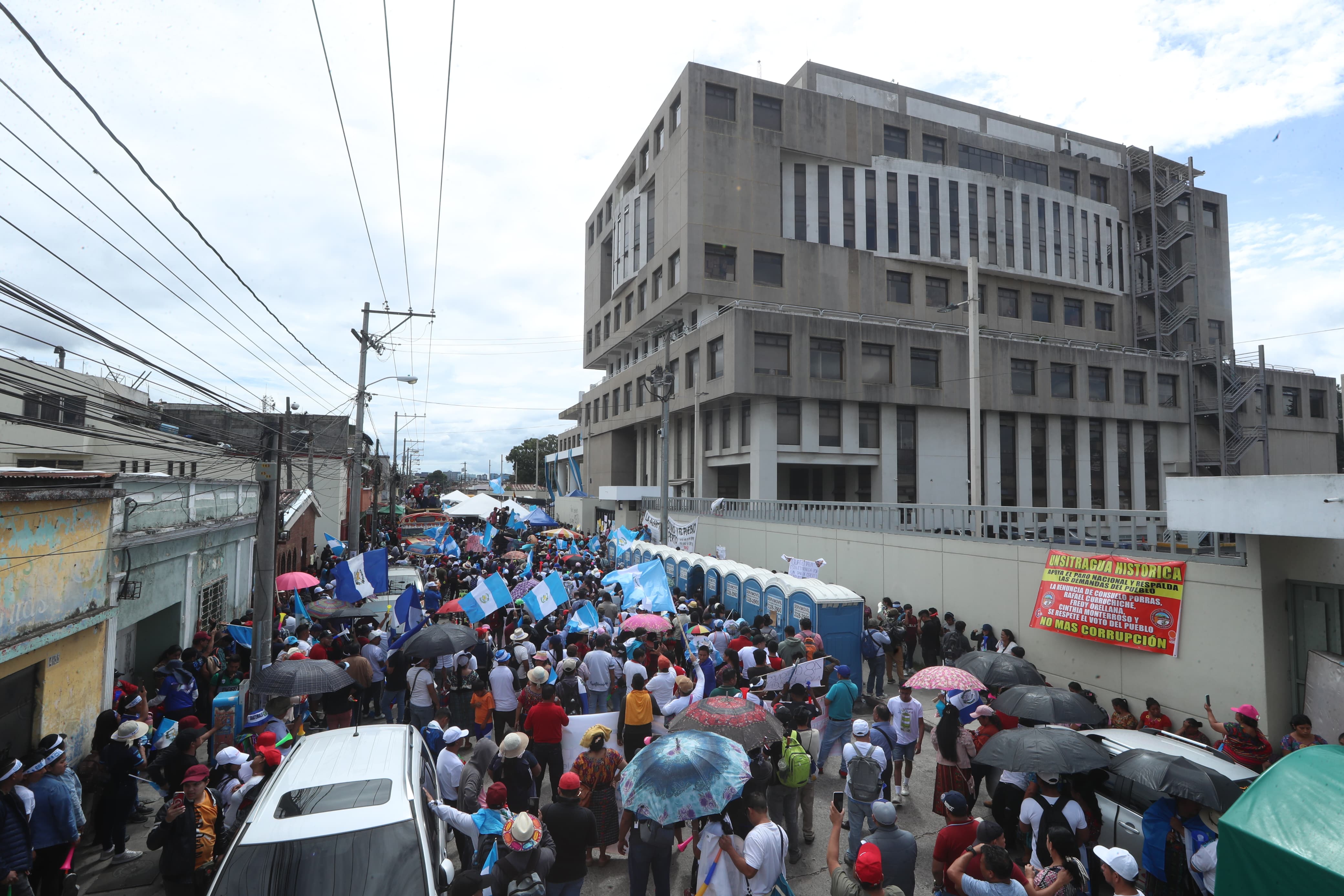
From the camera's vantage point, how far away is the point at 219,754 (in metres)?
6.97

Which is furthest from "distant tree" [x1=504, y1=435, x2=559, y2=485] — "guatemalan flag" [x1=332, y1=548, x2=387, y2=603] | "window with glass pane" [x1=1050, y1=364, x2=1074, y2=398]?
"guatemalan flag" [x1=332, y1=548, x2=387, y2=603]

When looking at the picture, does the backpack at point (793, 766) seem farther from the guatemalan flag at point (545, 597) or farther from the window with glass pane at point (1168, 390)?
the window with glass pane at point (1168, 390)

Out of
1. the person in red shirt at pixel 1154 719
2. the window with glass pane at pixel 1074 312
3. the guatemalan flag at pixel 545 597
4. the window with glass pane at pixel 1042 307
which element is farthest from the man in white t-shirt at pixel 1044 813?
the window with glass pane at pixel 1074 312

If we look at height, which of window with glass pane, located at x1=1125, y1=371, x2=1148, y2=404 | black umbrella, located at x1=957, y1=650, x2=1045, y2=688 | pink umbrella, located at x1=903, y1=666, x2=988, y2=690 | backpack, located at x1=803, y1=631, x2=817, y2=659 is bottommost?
backpack, located at x1=803, y1=631, x2=817, y2=659

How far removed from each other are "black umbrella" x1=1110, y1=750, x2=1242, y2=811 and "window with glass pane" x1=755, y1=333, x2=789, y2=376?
1182 inches

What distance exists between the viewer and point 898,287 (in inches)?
1747

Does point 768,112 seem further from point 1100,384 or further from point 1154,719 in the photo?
point 1154,719

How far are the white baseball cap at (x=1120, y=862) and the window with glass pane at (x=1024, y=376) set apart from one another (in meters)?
39.5

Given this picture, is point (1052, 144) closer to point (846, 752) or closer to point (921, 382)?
point (921, 382)

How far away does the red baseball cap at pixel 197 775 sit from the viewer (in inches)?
237

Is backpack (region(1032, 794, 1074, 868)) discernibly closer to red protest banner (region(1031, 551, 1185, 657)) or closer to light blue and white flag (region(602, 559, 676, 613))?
red protest banner (region(1031, 551, 1185, 657))

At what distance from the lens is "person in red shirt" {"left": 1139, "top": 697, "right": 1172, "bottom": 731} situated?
31.6 ft

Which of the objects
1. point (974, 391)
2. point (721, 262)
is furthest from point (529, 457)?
point (974, 391)

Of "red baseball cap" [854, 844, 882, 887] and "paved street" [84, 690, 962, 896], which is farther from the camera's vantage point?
"paved street" [84, 690, 962, 896]
